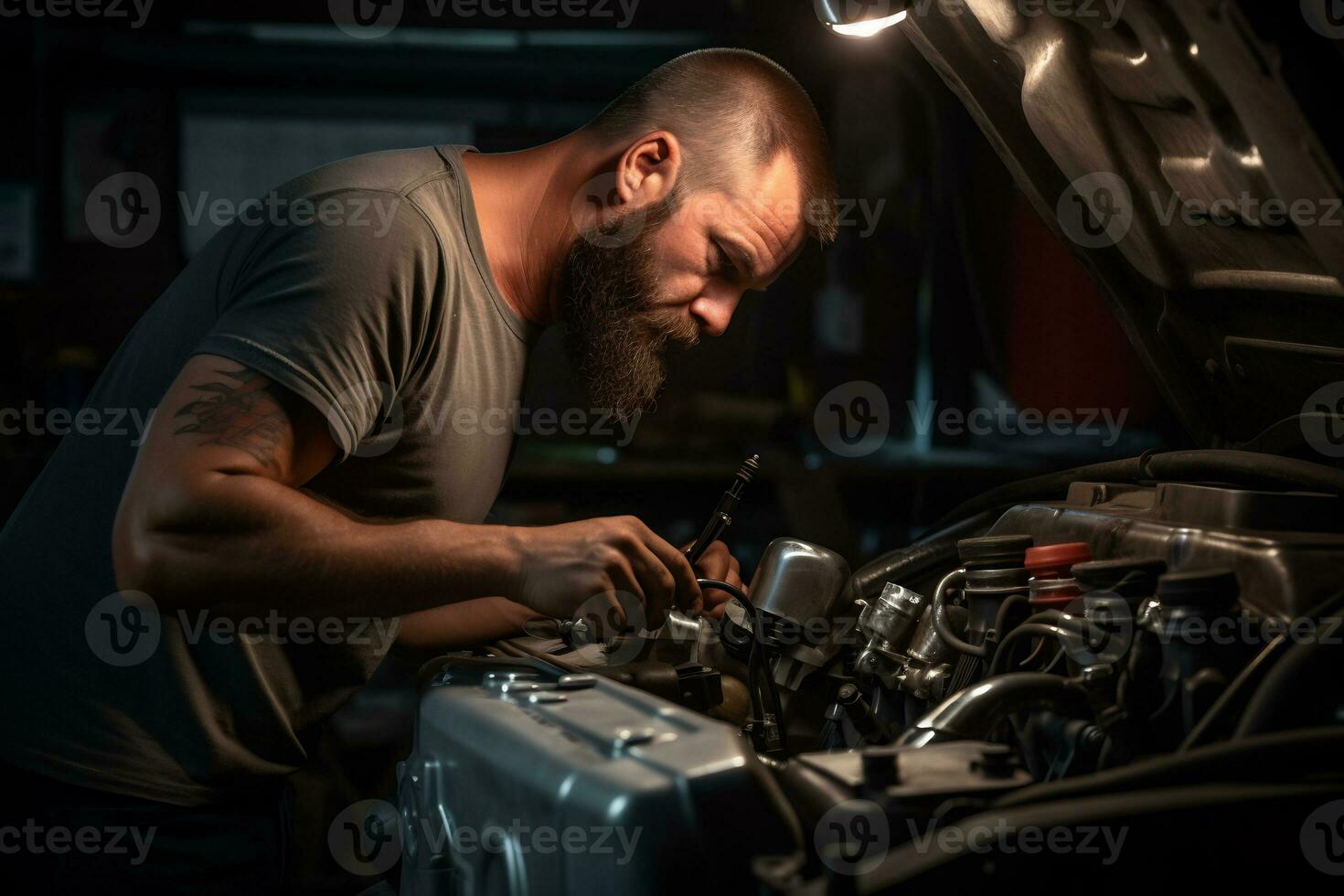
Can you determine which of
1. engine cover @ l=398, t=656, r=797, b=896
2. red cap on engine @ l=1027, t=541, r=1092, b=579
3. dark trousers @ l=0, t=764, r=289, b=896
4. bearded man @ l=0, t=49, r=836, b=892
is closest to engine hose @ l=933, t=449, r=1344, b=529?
red cap on engine @ l=1027, t=541, r=1092, b=579

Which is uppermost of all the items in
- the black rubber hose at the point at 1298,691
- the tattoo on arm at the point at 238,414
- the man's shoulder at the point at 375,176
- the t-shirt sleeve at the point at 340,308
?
the man's shoulder at the point at 375,176

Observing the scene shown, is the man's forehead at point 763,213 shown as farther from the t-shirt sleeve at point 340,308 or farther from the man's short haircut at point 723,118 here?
the t-shirt sleeve at point 340,308

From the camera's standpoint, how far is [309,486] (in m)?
1.29

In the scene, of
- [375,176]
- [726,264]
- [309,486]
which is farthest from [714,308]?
[309,486]

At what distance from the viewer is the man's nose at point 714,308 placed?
1524 mm

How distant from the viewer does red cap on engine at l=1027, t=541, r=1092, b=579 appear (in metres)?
1.12

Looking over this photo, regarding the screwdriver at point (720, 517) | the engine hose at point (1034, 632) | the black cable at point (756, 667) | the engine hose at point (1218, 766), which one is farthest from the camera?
the screwdriver at point (720, 517)

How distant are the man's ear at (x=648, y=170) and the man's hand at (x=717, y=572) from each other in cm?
51

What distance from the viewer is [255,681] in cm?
129

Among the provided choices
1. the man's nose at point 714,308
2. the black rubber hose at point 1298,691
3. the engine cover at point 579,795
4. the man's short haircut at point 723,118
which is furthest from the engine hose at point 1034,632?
the man's short haircut at point 723,118

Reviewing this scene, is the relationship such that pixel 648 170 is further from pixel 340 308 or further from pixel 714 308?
pixel 340 308

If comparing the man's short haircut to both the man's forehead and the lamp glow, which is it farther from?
the lamp glow

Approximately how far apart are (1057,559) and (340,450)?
788 millimetres

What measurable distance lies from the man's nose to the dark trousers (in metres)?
0.90
